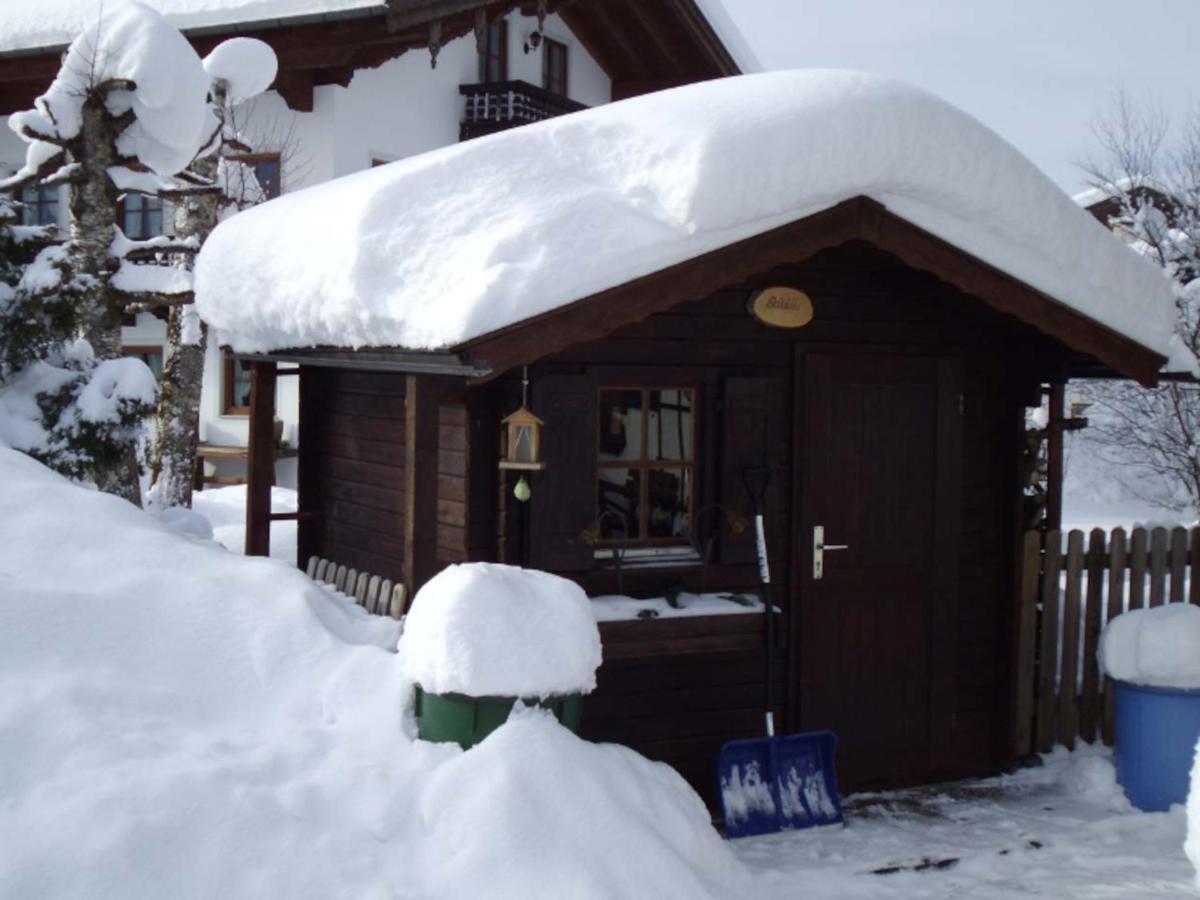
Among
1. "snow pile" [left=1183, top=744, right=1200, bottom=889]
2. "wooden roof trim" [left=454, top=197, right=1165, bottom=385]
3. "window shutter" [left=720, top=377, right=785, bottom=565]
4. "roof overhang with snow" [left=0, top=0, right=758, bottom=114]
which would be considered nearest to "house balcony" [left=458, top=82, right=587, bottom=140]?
"roof overhang with snow" [left=0, top=0, right=758, bottom=114]

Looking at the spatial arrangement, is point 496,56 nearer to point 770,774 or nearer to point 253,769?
point 770,774

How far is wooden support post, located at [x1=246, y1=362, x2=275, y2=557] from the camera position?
27.9 feet

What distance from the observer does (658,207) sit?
5906 millimetres

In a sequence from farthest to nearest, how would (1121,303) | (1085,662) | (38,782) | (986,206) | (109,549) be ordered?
(1085,662)
(1121,303)
(986,206)
(109,549)
(38,782)

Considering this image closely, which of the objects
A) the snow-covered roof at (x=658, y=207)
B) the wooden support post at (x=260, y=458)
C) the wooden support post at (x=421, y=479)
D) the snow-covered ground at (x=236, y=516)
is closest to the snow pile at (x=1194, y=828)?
the snow-covered roof at (x=658, y=207)

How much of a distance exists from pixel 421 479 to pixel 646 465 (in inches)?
52.8

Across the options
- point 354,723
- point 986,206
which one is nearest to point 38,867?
point 354,723

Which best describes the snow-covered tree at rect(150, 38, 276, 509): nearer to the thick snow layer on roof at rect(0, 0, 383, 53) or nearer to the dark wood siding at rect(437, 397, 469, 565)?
the thick snow layer on roof at rect(0, 0, 383, 53)

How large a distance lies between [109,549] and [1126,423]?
1359cm

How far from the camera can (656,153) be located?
19.8 ft

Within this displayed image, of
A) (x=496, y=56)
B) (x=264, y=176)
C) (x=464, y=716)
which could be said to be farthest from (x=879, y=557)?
(x=496, y=56)

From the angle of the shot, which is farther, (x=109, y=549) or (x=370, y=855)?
(x=109, y=549)

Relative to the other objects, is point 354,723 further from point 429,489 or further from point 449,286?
point 449,286

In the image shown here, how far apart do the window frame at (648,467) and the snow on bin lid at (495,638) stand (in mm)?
1499
